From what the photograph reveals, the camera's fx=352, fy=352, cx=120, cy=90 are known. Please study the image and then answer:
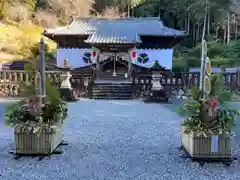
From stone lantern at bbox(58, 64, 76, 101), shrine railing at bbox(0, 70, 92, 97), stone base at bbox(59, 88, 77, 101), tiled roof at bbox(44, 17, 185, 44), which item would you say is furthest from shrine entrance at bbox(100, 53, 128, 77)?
stone base at bbox(59, 88, 77, 101)

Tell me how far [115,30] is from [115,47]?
1.98 metres

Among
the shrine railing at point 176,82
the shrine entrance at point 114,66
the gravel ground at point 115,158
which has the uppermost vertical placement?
the shrine entrance at point 114,66

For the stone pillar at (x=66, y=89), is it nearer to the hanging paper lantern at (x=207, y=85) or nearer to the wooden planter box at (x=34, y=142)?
the wooden planter box at (x=34, y=142)

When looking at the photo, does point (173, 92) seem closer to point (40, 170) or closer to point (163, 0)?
point (40, 170)

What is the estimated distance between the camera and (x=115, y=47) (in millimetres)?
16609

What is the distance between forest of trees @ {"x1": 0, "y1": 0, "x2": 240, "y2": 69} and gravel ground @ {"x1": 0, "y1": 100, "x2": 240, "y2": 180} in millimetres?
17823

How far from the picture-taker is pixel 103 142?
19.1ft

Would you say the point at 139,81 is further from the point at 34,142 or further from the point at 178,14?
the point at 178,14

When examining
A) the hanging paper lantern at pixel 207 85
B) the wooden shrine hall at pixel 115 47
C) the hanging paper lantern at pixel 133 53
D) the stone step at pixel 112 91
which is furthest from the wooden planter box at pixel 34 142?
the hanging paper lantern at pixel 133 53

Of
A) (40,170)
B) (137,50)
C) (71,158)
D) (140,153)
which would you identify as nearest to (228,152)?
(140,153)

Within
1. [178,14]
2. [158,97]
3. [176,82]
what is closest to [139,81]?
[176,82]

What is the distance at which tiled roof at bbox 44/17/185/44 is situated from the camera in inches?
650

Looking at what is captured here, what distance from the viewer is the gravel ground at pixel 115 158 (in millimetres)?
4016

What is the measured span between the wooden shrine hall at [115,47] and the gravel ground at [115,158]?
9.17 metres
